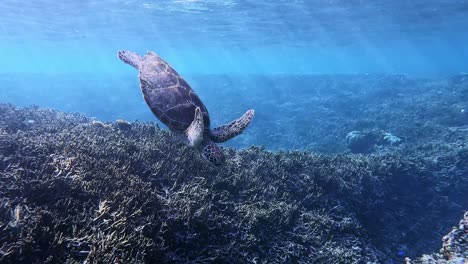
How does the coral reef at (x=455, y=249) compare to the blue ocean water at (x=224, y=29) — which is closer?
the coral reef at (x=455, y=249)

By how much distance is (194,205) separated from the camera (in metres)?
4.73

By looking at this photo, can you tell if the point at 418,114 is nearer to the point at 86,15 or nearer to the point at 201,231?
the point at 201,231

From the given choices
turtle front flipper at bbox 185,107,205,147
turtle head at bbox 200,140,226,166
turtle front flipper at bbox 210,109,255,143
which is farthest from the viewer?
turtle front flipper at bbox 210,109,255,143

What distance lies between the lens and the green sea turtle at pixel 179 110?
17.9 feet

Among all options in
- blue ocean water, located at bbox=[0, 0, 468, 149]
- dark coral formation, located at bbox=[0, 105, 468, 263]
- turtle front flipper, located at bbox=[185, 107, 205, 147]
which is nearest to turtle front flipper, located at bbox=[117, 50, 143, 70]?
dark coral formation, located at bbox=[0, 105, 468, 263]

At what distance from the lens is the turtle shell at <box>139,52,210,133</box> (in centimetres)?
589

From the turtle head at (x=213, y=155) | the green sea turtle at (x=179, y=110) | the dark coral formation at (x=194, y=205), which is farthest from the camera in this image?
the green sea turtle at (x=179, y=110)

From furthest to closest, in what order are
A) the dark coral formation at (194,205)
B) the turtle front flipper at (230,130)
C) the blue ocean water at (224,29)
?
the blue ocean water at (224,29) < the turtle front flipper at (230,130) < the dark coral formation at (194,205)

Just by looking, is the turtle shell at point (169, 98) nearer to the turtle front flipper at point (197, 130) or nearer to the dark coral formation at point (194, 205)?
the turtle front flipper at point (197, 130)

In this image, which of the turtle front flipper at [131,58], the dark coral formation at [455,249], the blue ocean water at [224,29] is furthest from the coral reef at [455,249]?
the blue ocean water at [224,29]

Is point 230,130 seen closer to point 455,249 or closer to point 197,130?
point 197,130

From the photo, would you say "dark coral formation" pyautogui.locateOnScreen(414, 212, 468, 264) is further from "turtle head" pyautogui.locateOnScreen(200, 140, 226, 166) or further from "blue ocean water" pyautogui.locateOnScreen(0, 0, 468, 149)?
"blue ocean water" pyautogui.locateOnScreen(0, 0, 468, 149)

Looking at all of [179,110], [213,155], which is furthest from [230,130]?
[179,110]

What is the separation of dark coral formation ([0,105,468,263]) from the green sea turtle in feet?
2.51
